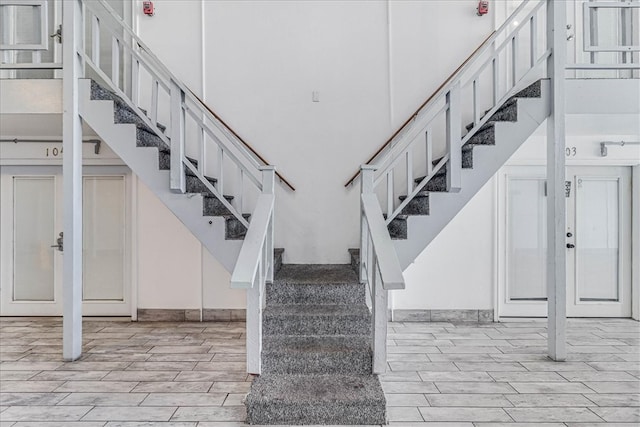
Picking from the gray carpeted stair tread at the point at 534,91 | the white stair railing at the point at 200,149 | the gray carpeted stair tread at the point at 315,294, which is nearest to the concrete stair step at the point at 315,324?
the white stair railing at the point at 200,149

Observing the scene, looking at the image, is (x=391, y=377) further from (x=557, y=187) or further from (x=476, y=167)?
(x=557, y=187)

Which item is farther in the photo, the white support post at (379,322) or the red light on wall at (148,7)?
the red light on wall at (148,7)

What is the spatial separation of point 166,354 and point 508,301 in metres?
3.97

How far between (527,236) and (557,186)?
66.4 inches

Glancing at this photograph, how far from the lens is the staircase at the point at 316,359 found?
283cm

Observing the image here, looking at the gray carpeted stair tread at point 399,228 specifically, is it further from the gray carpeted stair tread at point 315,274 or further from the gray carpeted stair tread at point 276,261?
the gray carpeted stair tread at point 276,261

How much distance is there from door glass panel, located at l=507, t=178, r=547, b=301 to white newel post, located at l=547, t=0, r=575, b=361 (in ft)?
5.05

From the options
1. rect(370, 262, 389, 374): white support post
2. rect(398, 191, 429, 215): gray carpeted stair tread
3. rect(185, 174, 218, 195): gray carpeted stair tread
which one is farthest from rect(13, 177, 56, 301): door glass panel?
rect(370, 262, 389, 374): white support post

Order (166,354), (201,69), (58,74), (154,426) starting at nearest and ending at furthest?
1. (154,426)
2. (166,354)
3. (58,74)
4. (201,69)

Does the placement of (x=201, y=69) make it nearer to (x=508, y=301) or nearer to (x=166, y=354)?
(x=166, y=354)

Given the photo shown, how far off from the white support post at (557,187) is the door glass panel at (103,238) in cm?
480

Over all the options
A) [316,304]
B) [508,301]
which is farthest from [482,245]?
[316,304]

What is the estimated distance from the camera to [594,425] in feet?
9.51

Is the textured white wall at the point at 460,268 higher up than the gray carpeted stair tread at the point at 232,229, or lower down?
lower down
